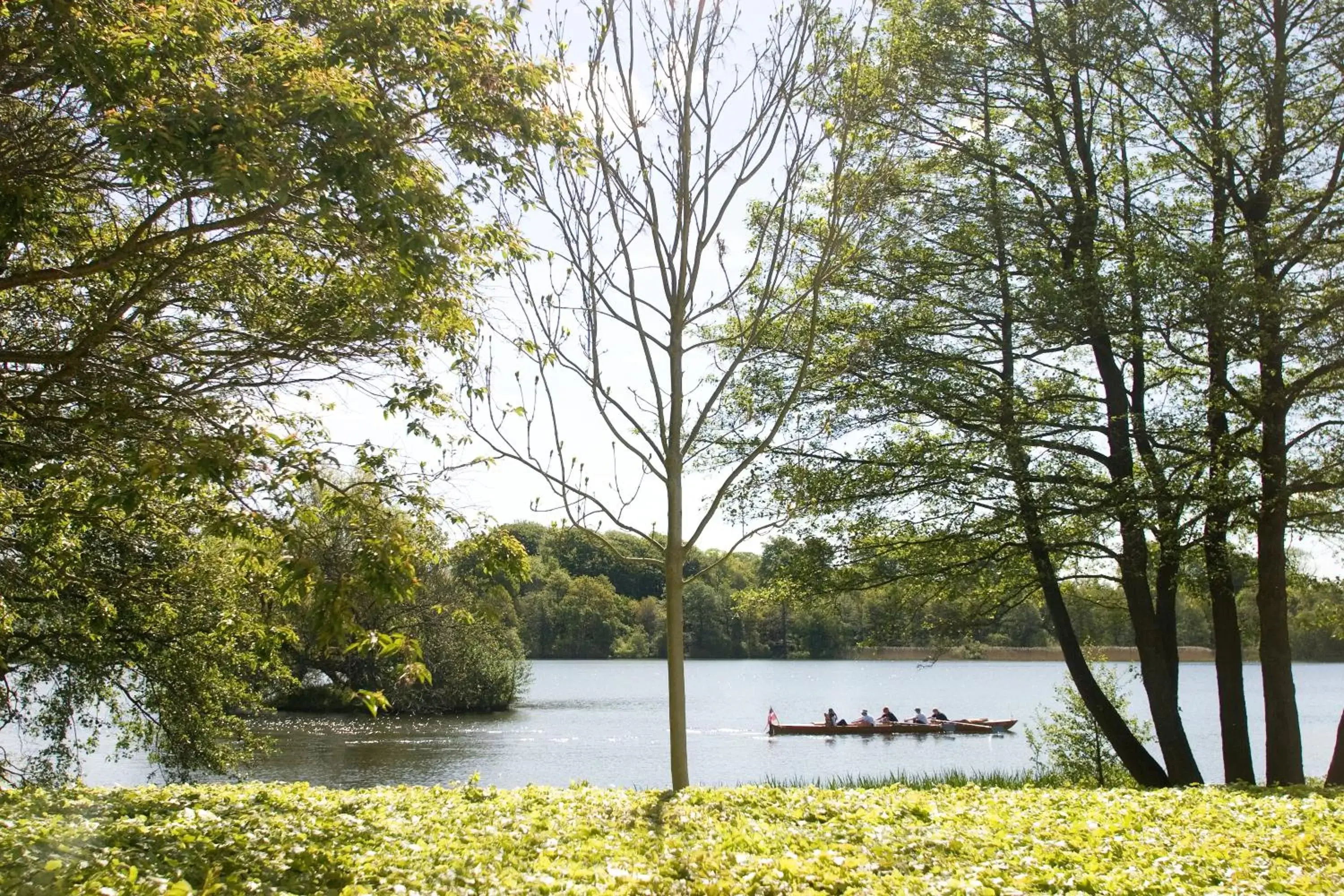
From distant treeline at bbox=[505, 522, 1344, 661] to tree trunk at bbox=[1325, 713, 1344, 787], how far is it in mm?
1704

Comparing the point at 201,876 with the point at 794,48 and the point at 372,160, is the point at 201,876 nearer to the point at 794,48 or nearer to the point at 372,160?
the point at 372,160

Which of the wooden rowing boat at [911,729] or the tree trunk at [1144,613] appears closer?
the tree trunk at [1144,613]

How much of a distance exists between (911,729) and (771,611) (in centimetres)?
4798

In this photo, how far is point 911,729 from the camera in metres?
32.3

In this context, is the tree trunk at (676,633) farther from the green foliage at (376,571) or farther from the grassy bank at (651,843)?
the green foliage at (376,571)

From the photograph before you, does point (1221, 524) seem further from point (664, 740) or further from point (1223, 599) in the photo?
point (664, 740)

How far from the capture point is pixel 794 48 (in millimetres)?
8414

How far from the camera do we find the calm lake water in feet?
75.2

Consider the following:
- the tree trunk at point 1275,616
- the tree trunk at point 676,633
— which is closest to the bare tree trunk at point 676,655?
the tree trunk at point 676,633

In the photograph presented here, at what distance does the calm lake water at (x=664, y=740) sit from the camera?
75.2 feet

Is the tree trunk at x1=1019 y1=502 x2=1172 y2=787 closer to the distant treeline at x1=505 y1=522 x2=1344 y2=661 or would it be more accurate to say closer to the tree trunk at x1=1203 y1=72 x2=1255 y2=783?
the distant treeline at x1=505 y1=522 x2=1344 y2=661

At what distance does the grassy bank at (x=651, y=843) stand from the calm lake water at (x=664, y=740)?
622cm

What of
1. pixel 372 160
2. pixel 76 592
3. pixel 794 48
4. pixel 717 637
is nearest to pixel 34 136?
pixel 372 160

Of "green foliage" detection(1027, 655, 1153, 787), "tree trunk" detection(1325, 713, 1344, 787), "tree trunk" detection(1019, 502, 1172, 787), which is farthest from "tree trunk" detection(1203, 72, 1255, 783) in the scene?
"green foliage" detection(1027, 655, 1153, 787)
